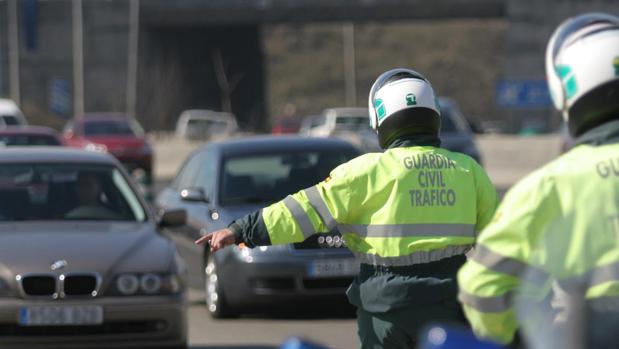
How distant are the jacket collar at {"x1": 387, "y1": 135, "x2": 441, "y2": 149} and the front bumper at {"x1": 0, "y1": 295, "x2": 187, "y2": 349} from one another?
3969 millimetres

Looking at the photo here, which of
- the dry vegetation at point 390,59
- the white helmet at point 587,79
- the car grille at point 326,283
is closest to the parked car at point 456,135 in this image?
the car grille at point 326,283

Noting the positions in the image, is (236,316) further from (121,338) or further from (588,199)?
(588,199)

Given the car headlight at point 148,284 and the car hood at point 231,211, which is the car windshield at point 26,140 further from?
the car headlight at point 148,284

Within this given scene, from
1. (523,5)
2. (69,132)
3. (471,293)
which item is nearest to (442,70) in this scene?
(523,5)

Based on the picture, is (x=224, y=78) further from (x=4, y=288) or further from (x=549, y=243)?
(x=549, y=243)

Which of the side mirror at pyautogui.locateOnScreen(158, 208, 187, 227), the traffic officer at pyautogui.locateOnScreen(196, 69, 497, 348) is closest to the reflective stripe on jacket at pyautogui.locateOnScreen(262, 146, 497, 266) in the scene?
the traffic officer at pyautogui.locateOnScreen(196, 69, 497, 348)

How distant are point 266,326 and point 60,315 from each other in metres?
3.07

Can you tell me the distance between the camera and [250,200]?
1262cm

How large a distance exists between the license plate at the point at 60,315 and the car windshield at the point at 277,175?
12.2ft

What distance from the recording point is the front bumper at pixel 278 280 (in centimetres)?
1157

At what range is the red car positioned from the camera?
3650 cm

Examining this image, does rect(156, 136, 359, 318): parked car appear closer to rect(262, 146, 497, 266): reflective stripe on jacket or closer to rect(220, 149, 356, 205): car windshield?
rect(220, 149, 356, 205): car windshield

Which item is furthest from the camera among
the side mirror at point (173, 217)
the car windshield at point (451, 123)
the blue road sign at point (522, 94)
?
the blue road sign at point (522, 94)

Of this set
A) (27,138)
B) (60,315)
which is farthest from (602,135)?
(27,138)
